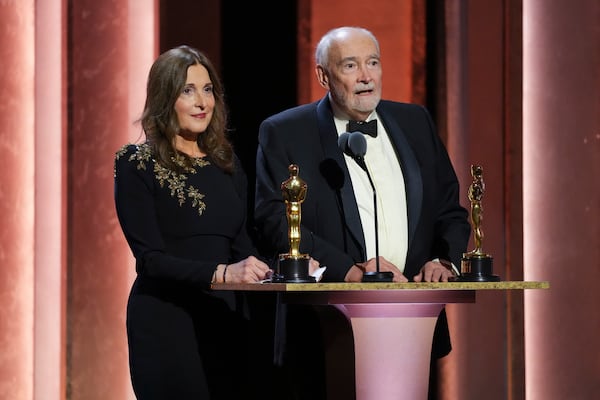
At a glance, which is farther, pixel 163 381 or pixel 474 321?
pixel 474 321

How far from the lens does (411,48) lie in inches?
176

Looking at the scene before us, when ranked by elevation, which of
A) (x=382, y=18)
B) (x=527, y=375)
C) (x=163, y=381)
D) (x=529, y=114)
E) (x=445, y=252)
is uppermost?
(x=382, y=18)

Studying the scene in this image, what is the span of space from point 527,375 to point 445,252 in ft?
5.85

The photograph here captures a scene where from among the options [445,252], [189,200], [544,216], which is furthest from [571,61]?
[189,200]

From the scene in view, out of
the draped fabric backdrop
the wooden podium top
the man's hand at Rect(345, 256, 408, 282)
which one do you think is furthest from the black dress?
the draped fabric backdrop

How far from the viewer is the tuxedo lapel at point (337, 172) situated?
3.08 meters

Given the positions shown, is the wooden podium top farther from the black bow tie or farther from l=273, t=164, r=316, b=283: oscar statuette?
the black bow tie

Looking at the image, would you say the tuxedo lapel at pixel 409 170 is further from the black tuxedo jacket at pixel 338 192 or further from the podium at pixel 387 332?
the podium at pixel 387 332

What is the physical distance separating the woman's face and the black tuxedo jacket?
0.92 feet

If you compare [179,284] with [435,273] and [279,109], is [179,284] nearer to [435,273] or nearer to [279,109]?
[435,273]

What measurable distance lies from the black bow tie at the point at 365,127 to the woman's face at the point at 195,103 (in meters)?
0.43

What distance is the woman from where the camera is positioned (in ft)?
9.26

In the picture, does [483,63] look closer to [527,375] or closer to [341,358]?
[527,375]

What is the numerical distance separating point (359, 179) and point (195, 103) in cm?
54
